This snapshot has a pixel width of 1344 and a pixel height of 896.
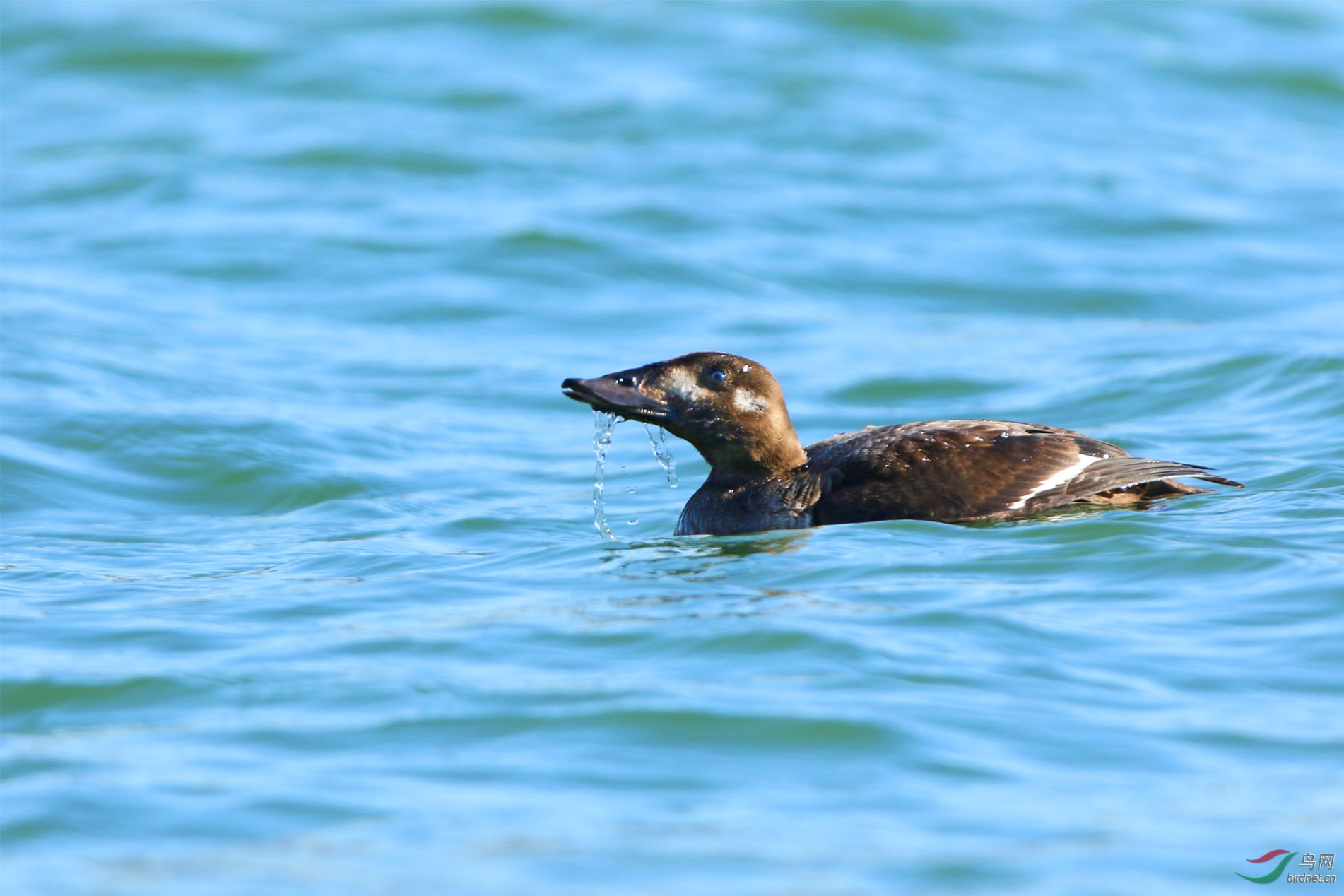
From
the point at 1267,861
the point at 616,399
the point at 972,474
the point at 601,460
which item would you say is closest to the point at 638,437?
the point at 601,460

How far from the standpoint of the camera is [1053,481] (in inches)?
283

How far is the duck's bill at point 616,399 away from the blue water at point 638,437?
1.96ft

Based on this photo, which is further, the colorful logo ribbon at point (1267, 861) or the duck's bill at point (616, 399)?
the duck's bill at point (616, 399)

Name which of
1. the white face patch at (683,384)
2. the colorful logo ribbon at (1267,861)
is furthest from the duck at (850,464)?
the colorful logo ribbon at (1267,861)

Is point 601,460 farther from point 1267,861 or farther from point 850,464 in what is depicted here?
point 1267,861

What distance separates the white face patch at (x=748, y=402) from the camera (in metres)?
7.48

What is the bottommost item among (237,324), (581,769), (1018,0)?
(581,769)

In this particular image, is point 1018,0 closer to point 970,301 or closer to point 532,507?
point 970,301

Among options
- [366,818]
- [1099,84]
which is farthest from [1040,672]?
[1099,84]

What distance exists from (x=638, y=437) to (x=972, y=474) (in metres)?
4.14

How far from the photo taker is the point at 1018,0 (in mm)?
23078

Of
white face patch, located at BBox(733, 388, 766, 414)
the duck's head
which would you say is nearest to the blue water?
the duck's head

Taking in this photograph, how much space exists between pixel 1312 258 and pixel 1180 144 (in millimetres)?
3959

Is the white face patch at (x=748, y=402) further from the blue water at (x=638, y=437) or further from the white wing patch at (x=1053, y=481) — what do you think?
the white wing patch at (x=1053, y=481)
